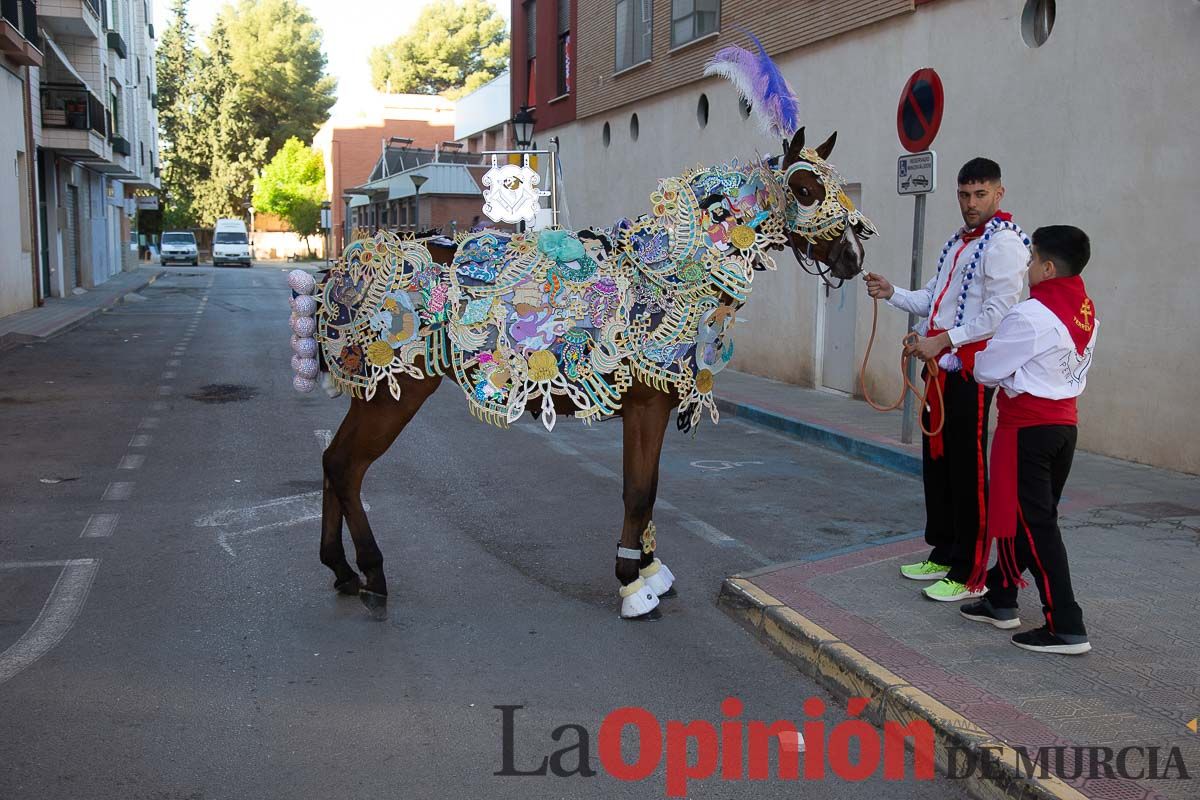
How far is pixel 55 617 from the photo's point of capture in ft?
17.0

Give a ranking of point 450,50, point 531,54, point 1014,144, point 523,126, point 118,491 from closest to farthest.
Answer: point 118,491, point 1014,144, point 523,126, point 531,54, point 450,50

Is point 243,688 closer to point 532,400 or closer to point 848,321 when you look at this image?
point 532,400

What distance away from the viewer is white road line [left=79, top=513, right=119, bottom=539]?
6.64 m

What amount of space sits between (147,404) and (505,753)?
31.0ft

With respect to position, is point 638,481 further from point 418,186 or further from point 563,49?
point 418,186

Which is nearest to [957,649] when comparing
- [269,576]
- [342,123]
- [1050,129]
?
[269,576]

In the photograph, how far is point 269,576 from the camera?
582cm

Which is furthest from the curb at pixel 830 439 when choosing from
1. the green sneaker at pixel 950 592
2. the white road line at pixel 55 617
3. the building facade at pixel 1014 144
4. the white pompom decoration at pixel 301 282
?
the white road line at pixel 55 617

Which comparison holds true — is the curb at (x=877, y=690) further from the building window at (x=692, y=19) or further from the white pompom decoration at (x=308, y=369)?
the building window at (x=692, y=19)

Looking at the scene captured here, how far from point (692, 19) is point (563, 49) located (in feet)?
23.8

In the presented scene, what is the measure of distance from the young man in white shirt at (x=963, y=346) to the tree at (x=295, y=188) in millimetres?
65086

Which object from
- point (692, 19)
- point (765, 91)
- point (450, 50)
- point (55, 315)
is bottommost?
point (55, 315)

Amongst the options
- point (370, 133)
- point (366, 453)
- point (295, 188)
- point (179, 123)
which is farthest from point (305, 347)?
point (179, 123)

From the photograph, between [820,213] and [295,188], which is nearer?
[820,213]
